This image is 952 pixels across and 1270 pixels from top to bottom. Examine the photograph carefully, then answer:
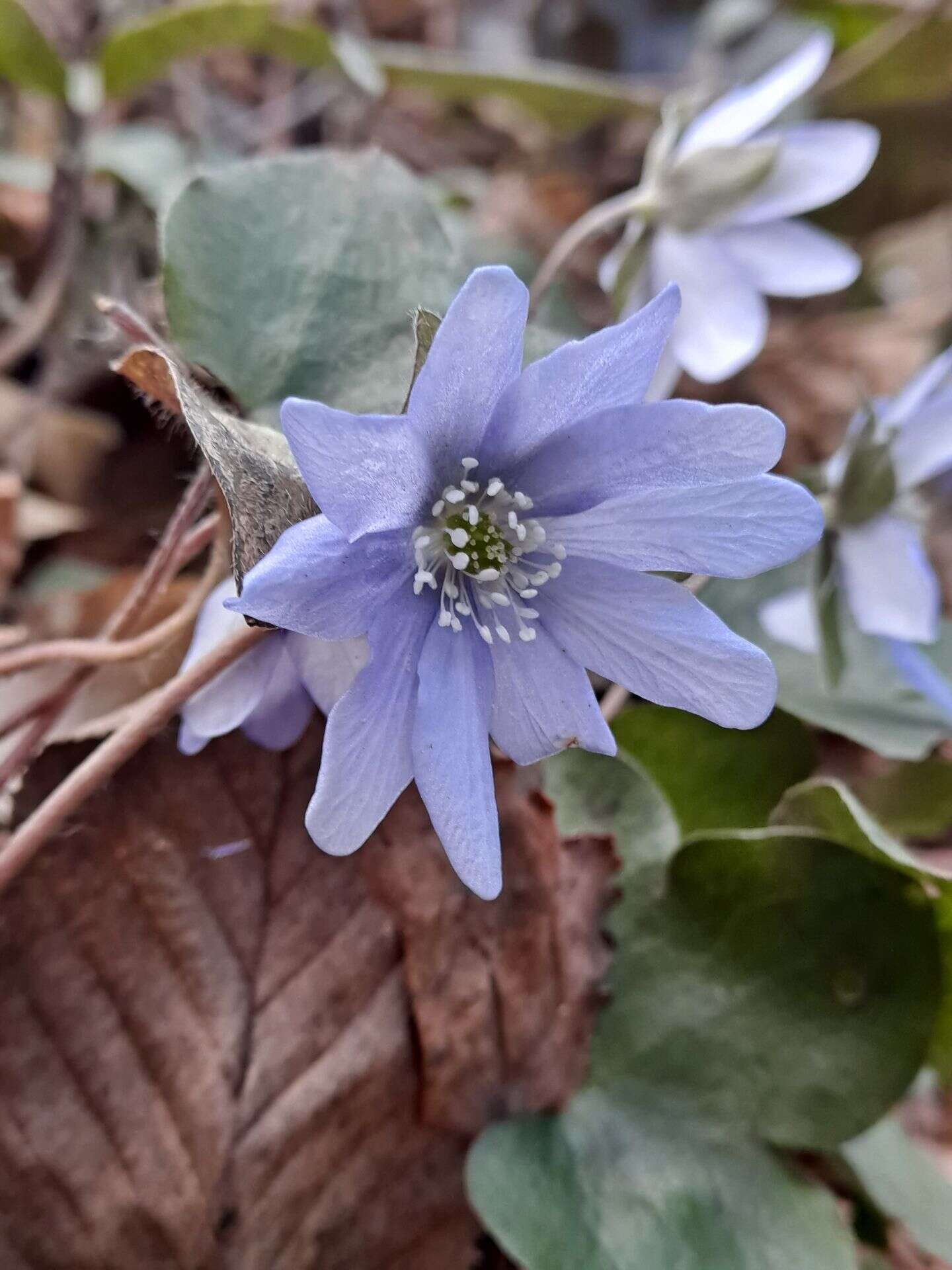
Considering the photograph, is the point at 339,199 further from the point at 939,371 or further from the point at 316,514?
the point at 939,371

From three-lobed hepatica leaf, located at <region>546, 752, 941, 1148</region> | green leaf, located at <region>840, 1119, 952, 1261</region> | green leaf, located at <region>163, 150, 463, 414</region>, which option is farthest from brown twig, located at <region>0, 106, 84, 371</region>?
green leaf, located at <region>840, 1119, 952, 1261</region>

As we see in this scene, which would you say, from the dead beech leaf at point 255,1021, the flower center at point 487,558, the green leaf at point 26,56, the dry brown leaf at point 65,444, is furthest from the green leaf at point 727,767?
the green leaf at point 26,56

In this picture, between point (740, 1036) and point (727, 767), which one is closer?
point (740, 1036)

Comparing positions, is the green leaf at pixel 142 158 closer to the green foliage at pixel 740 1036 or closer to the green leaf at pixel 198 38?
the green leaf at pixel 198 38

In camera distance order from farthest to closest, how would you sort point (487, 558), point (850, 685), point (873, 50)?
point (873, 50) → point (850, 685) → point (487, 558)

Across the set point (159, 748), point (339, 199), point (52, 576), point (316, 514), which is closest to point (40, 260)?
point (52, 576)

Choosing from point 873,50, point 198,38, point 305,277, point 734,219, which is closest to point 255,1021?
point 305,277

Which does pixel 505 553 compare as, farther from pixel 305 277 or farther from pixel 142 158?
pixel 142 158
